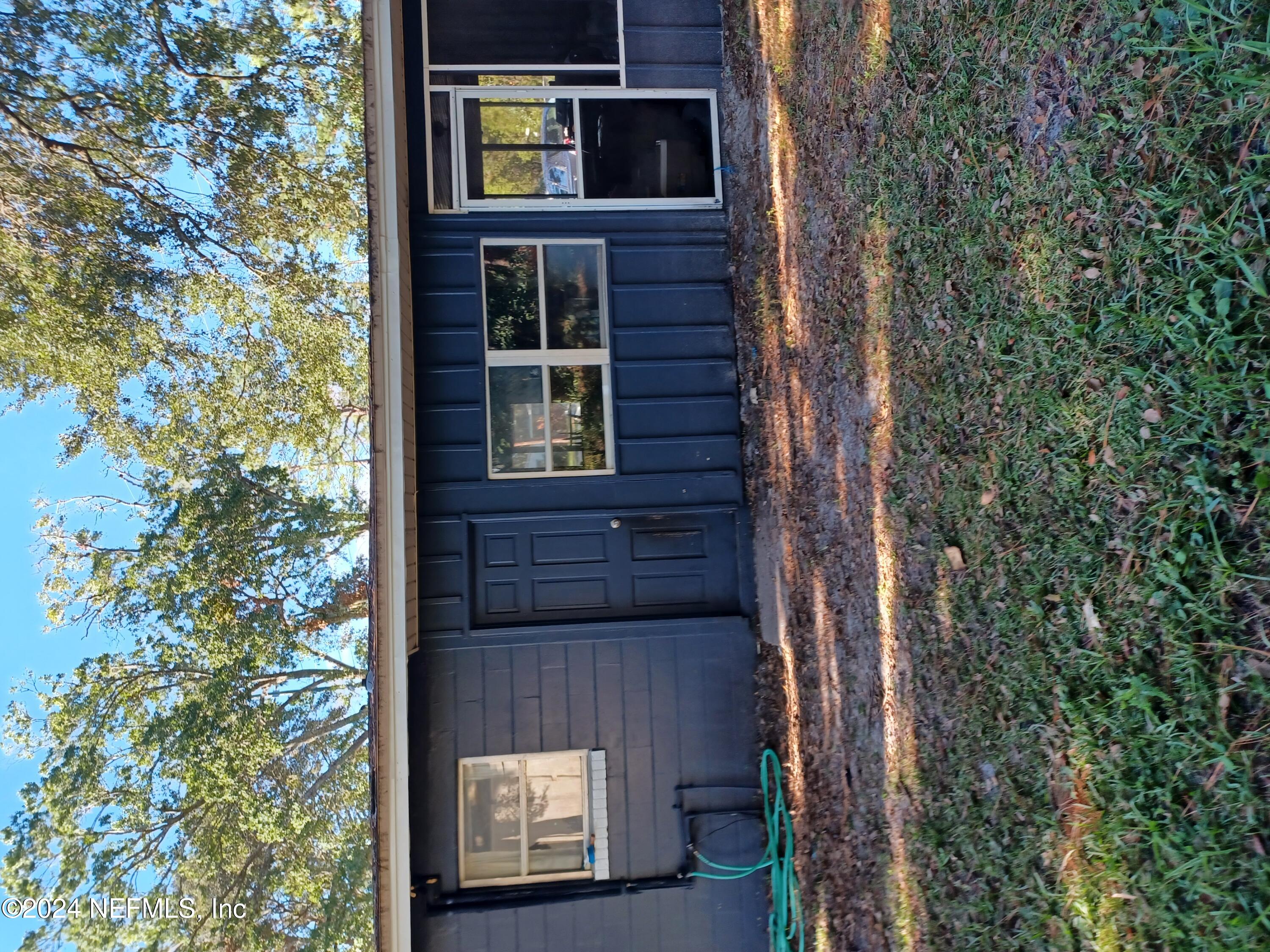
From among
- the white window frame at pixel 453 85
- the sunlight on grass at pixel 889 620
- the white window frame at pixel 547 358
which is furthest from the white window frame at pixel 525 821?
the white window frame at pixel 453 85

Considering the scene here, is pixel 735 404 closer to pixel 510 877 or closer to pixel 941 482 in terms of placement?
pixel 941 482

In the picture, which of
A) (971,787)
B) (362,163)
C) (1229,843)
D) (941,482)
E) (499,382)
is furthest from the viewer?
(499,382)

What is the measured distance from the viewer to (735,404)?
706 cm

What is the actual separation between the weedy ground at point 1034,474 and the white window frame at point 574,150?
1415 millimetres

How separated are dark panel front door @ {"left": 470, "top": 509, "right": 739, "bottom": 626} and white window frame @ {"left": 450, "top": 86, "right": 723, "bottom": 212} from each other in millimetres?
2790

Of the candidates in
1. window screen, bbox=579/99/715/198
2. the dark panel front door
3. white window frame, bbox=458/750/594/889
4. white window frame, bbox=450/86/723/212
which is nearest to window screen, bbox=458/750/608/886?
white window frame, bbox=458/750/594/889

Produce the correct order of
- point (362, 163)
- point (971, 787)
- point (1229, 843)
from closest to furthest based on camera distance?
1. point (1229, 843)
2. point (971, 787)
3. point (362, 163)

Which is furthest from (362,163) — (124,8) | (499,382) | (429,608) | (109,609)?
(109,609)

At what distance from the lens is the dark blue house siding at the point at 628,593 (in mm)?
6340

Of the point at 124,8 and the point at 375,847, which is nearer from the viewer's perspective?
the point at 375,847

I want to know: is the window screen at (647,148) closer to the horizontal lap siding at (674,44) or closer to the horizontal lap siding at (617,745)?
the horizontal lap siding at (674,44)

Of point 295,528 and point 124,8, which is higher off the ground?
point 124,8

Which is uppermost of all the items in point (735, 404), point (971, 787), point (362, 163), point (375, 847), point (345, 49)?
point (345, 49)

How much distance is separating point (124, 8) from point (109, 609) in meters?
5.36
